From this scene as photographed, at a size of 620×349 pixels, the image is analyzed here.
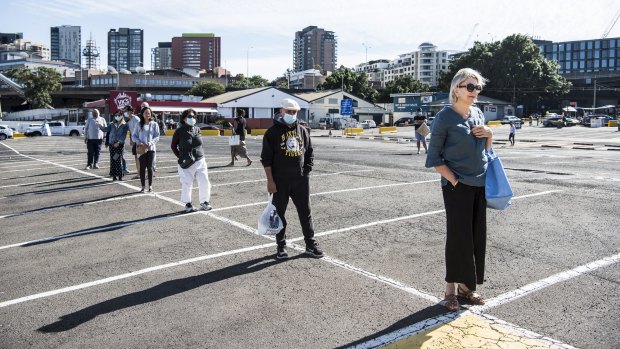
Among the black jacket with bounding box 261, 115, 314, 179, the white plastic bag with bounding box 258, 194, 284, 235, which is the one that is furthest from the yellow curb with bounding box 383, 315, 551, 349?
the black jacket with bounding box 261, 115, 314, 179

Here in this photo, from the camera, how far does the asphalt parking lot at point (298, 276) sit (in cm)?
397

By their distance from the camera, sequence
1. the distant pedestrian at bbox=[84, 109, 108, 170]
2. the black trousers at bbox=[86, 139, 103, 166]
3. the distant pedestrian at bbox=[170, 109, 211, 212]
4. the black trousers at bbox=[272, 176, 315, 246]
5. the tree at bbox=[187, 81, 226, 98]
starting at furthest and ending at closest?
the tree at bbox=[187, 81, 226, 98] → the black trousers at bbox=[86, 139, 103, 166] → the distant pedestrian at bbox=[84, 109, 108, 170] → the distant pedestrian at bbox=[170, 109, 211, 212] → the black trousers at bbox=[272, 176, 315, 246]

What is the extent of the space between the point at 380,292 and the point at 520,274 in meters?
1.56

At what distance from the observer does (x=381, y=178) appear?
42.5ft

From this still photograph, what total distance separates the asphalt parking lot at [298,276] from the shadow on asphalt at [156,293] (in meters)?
0.02

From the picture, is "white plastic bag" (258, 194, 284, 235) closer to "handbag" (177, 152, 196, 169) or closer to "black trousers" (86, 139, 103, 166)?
"handbag" (177, 152, 196, 169)

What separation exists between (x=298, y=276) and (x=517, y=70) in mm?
94804

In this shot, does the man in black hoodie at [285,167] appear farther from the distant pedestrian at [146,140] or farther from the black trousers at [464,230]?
the distant pedestrian at [146,140]

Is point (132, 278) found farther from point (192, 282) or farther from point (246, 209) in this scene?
point (246, 209)

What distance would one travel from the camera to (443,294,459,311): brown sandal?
4.38 metres

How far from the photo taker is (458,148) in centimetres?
434

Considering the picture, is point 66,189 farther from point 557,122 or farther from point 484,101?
point 484,101

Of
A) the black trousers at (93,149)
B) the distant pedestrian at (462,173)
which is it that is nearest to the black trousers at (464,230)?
the distant pedestrian at (462,173)

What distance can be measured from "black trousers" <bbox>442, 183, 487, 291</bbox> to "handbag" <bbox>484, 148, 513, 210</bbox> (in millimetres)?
83
